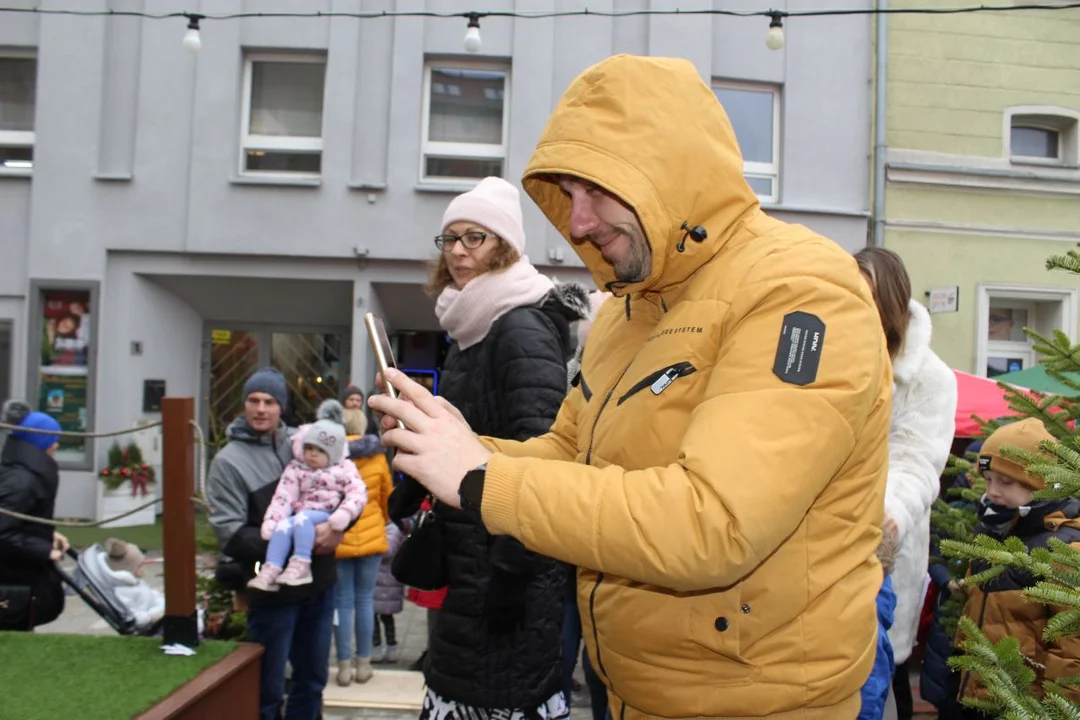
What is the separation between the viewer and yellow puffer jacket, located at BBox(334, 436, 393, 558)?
5324 mm

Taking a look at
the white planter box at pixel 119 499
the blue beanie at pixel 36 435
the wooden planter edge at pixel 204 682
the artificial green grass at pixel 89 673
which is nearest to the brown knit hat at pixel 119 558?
the blue beanie at pixel 36 435

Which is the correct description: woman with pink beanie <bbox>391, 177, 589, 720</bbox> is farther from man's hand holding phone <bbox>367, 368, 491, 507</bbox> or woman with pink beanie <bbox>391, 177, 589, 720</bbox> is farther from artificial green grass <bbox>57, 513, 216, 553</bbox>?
artificial green grass <bbox>57, 513, 216, 553</bbox>

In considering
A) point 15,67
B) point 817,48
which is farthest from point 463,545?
point 15,67

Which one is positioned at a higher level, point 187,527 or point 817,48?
point 817,48

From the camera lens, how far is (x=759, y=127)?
35.8 ft

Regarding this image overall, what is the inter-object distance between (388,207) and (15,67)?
5280mm

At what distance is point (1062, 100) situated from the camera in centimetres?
1088

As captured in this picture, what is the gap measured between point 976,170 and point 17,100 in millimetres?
12187

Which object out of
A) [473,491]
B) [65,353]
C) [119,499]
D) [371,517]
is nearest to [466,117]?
[65,353]

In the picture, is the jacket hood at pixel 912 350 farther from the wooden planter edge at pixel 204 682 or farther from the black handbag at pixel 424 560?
the wooden planter edge at pixel 204 682

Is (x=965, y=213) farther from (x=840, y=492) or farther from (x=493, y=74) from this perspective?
(x=840, y=492)

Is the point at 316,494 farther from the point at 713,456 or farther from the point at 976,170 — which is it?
the point at 976,170

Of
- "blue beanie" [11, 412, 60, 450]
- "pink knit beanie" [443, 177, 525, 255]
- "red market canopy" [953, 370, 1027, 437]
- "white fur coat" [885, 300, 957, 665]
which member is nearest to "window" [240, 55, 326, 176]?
"blue beanie" [11, 412, 60, 450]

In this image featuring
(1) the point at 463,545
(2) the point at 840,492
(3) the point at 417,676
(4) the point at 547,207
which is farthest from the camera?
(3) the point at 417,676
